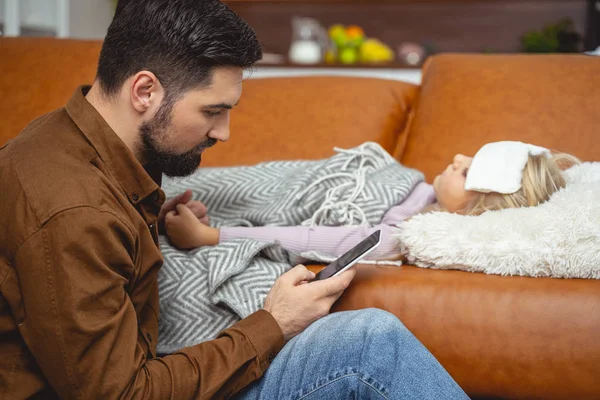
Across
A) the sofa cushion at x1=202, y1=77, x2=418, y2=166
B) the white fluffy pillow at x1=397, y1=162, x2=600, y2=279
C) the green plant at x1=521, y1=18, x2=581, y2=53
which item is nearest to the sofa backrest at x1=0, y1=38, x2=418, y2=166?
the sofa cushion at x1=202, y1=77, x2=418, y2=166

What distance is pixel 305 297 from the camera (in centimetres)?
112

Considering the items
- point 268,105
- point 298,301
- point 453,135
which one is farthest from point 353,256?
point 268,105

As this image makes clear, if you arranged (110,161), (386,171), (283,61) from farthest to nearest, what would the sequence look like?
(283,61) → (386,171) → (110,161)

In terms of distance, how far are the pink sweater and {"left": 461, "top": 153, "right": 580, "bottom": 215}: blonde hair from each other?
18 centimetres

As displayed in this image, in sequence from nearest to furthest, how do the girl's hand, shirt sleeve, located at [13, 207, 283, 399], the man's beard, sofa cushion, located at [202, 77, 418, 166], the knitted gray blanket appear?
shirt sleeve, located at [13, 207, 283, 399]
the man's beard
the knitted gray blanket
the girl's hand
sofa cushion, located at [202, 77, 418, 166]

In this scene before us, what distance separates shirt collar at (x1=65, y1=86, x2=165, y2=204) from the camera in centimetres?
103

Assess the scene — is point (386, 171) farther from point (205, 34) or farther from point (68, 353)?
point (68, 353)

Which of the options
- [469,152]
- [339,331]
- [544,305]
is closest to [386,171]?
[469,152]

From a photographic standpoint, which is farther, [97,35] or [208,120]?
[97,35]

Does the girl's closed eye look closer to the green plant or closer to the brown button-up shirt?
the brown button-up shirt

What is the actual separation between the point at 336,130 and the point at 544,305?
35.6 inches

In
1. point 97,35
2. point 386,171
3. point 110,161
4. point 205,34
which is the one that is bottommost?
point 97,35

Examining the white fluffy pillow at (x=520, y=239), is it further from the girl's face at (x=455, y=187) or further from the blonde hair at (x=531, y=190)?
the girl's face at (x=455, y=187)

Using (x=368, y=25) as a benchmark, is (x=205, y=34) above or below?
above
